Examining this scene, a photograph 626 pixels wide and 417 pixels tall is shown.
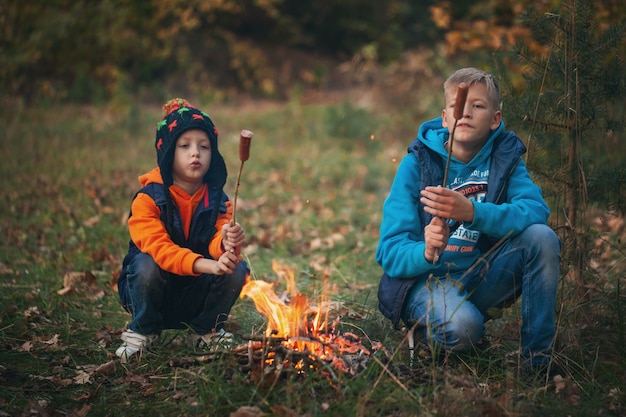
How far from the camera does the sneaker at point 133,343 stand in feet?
11.8

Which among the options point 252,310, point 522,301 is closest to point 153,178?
point 252,310

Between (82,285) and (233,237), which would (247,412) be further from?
(82,285)

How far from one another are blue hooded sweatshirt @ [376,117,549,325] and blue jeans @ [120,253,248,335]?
2.86 feet

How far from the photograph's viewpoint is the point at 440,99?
12.5 metres

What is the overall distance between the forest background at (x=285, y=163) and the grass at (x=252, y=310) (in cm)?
2

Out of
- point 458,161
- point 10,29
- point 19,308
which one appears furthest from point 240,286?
point 10,29

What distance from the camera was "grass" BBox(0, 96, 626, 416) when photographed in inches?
114

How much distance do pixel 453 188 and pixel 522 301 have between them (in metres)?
0.64

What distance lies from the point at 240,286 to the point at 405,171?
1.10 metres

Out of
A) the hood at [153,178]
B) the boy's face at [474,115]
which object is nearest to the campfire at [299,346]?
the hood at [153,178]

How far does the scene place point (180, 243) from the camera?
3.76m

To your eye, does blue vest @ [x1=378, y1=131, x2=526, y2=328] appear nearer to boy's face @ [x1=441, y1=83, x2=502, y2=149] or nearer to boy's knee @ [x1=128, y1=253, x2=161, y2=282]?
boy's face @ [x1=441, y1=83, x2=502, y2=149]

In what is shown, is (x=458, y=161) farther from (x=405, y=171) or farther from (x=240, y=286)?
(x=240, y=286)

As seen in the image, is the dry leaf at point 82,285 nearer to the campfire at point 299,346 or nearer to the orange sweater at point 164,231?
the orange sweater at point 164,231
